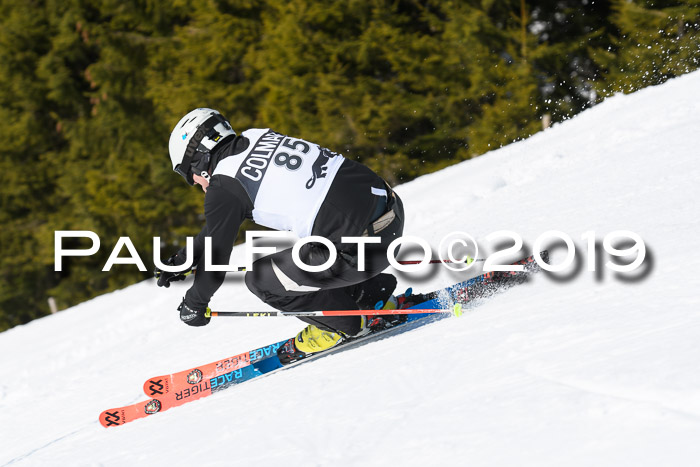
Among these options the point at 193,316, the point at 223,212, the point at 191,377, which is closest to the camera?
the point at 223,212

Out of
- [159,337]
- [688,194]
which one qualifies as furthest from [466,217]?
[159,337]

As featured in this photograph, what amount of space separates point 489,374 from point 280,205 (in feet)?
4.72

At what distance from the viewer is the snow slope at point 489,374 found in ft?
7.49

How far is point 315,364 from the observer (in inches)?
161

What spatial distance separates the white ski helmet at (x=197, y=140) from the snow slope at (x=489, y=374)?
4.18 feet

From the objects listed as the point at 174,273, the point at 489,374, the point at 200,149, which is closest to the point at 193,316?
the point at 174,273

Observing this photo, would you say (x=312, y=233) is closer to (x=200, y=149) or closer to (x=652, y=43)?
(x=200, y=149)

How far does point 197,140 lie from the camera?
381cm

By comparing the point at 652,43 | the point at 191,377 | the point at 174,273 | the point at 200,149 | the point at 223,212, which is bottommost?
the point at 191,377

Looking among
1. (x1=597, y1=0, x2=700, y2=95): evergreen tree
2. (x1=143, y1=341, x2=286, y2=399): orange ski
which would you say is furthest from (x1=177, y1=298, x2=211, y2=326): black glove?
(x1=597, y1=0, x2=700, y2=95): evergreen tree

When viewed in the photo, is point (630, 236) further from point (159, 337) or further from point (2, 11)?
point (2, 11)

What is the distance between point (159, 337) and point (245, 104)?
49.8ft

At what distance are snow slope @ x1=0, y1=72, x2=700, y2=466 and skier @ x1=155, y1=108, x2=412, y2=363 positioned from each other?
0.49m

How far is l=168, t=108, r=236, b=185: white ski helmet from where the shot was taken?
3.80m
